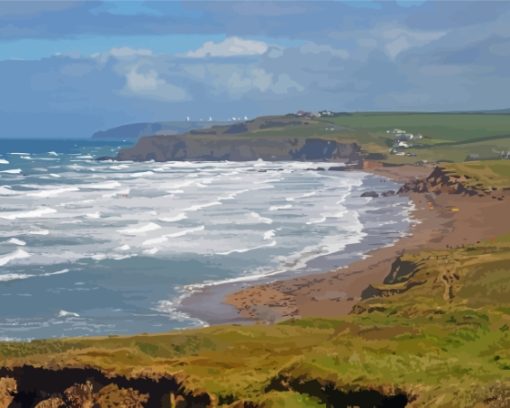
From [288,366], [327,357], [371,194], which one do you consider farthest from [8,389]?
[371,194]

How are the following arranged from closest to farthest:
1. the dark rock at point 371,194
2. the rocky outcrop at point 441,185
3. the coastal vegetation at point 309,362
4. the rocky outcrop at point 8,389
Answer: the coastal vegetation at point 309,362, the rocky outcrop at point 8,389, the rocky outcrop at point 441,185, the dark rock at point 371,194

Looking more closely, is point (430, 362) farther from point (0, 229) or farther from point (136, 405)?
point (0, 229)

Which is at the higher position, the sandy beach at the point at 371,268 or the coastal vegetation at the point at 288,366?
the coastal vegetation at the point at 288,366

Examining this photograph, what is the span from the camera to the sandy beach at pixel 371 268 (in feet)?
143

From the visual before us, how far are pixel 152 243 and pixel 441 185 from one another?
55.8 m

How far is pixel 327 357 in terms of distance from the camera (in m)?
16.8

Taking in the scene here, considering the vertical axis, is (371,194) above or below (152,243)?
above

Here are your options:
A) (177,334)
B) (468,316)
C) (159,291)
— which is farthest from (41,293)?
(468,316)

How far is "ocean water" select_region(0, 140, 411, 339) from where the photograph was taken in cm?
4394

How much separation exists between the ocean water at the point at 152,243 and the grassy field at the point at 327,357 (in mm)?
16292

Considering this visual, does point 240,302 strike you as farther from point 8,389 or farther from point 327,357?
point 327,357

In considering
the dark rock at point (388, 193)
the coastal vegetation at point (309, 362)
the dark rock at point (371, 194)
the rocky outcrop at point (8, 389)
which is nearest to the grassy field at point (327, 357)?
the coastal vegetation at point (309, 362)

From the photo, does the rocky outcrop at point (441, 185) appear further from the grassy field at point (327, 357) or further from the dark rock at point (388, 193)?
the grassy field at point (327, 357)

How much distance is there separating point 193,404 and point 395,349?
4.82 m
